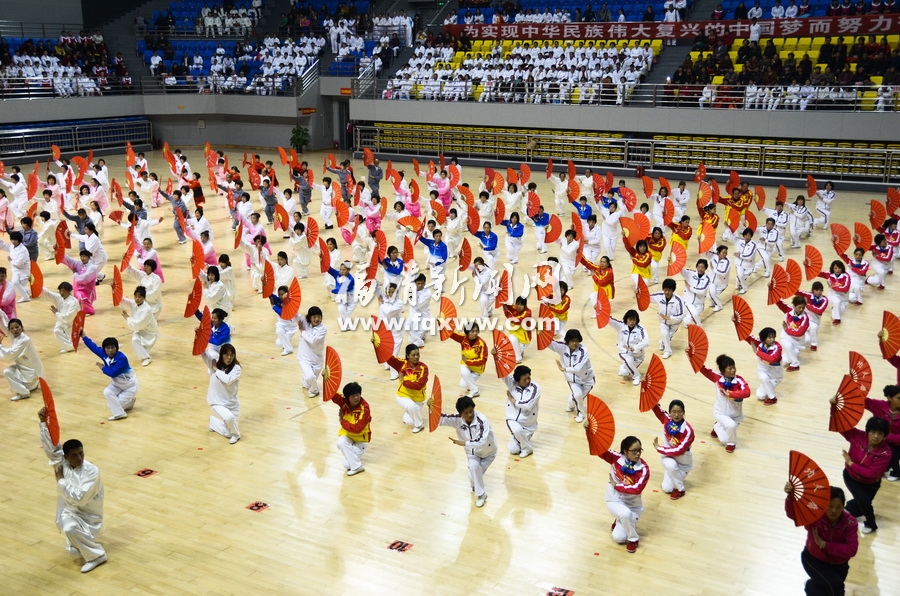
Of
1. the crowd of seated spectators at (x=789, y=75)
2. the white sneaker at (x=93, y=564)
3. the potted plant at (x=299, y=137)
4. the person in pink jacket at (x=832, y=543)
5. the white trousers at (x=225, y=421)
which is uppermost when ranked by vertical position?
the crowd of seated spectators at (x=789, y=75)

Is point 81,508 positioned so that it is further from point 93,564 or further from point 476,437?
point 476,437

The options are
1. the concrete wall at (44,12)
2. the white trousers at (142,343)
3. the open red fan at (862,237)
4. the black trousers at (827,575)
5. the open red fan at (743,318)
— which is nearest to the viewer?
the black trousers at (827,575)

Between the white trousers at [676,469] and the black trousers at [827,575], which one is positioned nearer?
the black trousers at [827,575]

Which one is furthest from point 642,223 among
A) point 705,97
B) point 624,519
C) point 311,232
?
point 705,97

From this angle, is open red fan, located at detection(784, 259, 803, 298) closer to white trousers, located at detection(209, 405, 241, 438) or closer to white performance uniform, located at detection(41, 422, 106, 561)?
white trousers, located at detection(209, 405, 241, 438)

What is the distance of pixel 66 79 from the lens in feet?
109

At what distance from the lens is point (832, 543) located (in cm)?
654

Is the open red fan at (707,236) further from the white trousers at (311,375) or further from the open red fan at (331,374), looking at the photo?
the open red fan at (331,374)

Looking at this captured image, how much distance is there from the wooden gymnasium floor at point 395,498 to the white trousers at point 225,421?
147mm

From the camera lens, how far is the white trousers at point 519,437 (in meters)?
9.91

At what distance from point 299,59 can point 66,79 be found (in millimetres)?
9158

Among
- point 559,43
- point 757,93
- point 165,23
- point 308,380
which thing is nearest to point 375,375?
point 308,380

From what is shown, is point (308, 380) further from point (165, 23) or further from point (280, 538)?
point (165, 23)

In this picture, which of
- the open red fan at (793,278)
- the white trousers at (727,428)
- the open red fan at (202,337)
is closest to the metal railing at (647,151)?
the open red fan at (793,278)
